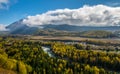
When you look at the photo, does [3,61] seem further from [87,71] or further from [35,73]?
[87,71]

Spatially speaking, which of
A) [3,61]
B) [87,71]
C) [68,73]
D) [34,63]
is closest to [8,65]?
[3,61]

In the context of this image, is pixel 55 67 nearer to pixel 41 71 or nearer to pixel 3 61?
pixel 41 71

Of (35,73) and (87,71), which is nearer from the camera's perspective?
(35,73)

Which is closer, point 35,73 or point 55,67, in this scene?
point 35,73

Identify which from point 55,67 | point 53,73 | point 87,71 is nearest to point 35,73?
point 53,73

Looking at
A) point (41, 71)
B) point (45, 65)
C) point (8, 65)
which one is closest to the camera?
point (8, 65)

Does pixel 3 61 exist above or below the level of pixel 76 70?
above

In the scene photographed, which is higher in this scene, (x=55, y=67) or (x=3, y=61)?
(x=3, y=61)

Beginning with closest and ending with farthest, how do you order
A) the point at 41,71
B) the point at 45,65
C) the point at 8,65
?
the point at 8,65
the point at 41,71
the point at 45,65

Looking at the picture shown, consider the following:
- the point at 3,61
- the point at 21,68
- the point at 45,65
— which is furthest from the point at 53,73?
the point at 3,61
